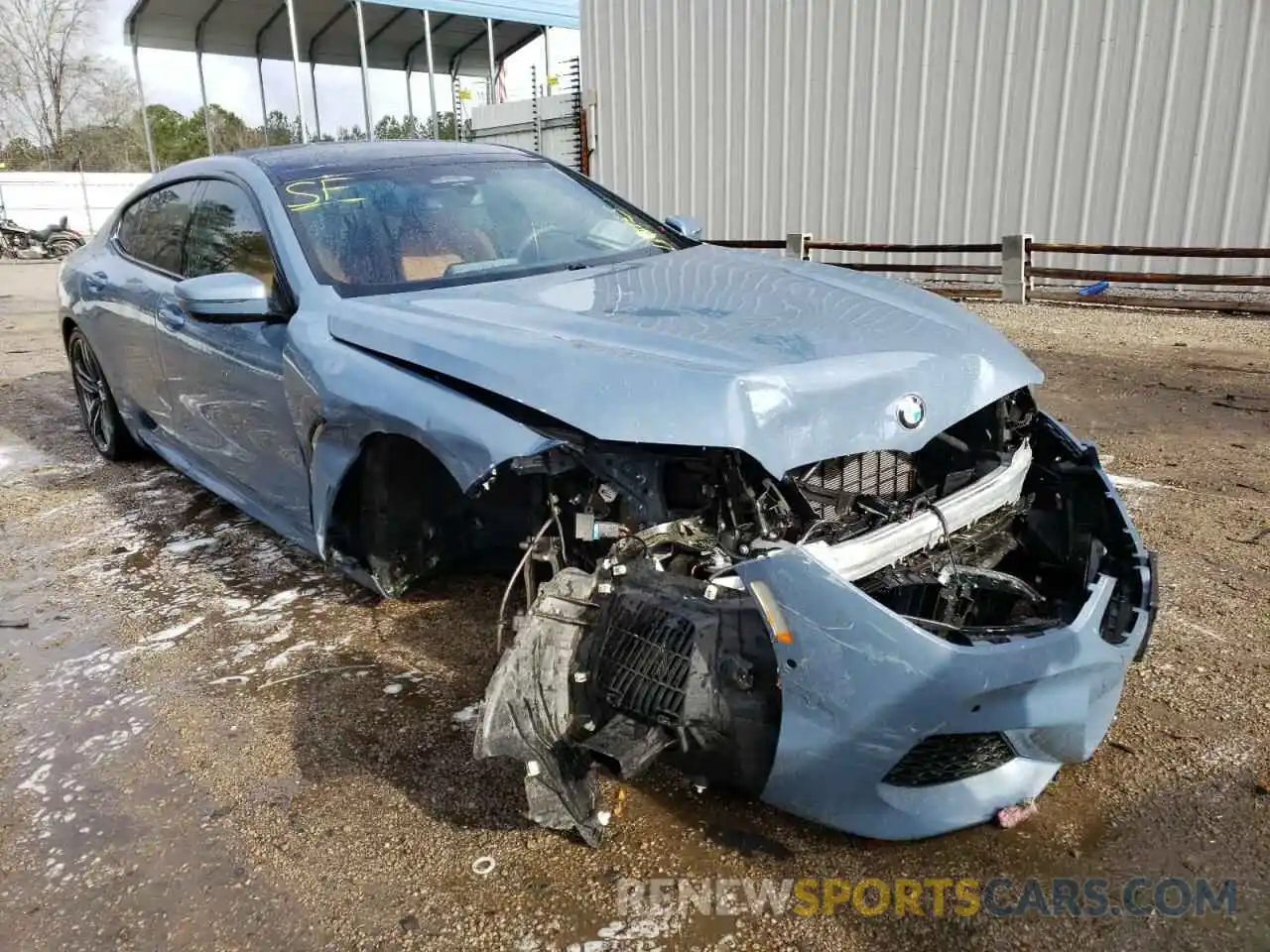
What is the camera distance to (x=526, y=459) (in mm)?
2340

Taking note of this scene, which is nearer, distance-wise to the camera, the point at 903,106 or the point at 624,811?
the point at 624,811

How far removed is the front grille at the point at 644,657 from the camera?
6.92 ft

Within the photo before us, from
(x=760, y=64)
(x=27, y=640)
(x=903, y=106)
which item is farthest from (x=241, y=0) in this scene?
(x=27, y=640)

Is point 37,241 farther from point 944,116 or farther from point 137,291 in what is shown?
point 137,291

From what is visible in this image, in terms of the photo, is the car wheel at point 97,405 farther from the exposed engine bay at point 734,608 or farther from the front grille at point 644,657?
the front grille at point 644,657

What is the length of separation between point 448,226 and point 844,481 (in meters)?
1.87

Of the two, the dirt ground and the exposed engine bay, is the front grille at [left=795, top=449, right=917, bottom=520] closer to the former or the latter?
the exposed engine bay

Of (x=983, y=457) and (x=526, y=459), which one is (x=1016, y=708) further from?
(x=526, y=459)

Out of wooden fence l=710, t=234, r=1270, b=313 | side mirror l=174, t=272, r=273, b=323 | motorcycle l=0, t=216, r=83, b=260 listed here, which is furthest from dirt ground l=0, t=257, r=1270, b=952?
motorcycle l=0, t=216, r=83, b=260

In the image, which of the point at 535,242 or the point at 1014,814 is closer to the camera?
the point at 1014,814

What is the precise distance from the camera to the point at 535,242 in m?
3.65

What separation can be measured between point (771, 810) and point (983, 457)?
1170mm

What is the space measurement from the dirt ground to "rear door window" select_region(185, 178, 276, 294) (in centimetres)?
126

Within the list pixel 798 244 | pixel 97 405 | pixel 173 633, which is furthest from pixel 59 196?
pixel 173 633
